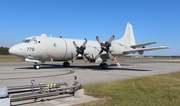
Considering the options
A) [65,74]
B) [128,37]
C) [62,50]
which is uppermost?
[128,37]

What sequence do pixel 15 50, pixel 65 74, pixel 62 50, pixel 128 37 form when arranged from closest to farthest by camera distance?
pixel 65 74
pixel 15 50
pixel 62 50
pixel 128 37

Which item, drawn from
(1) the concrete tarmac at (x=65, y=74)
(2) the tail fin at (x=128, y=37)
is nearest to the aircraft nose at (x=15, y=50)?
(1) the concrete tarmac at (x=65, y=74)

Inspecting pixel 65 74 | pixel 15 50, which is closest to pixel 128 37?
pixel 65 74

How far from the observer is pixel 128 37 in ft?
102

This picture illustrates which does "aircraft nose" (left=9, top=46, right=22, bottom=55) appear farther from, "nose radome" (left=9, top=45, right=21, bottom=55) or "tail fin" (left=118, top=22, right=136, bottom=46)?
"tail fin" (left=118, top=22, right=136, bottom=46)

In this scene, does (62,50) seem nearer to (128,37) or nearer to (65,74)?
(65,74)

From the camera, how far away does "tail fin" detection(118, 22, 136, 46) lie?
3062 cm

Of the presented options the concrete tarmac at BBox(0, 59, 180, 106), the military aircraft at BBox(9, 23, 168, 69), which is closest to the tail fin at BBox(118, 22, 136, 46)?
the military aircraft at BBox(9, 23, 168, 69)

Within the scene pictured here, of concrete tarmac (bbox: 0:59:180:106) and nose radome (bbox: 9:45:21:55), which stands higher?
nose radome (bbox: 9:45:21:55)

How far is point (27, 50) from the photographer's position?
65.1 feet

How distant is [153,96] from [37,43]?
52.0 feet

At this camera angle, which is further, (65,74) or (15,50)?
(15,50)

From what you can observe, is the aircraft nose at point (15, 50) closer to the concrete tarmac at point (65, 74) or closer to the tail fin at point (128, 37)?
the concrete tarmac at point (65, 74)

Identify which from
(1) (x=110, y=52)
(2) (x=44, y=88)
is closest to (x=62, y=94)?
(2) (x=44, y=88)
